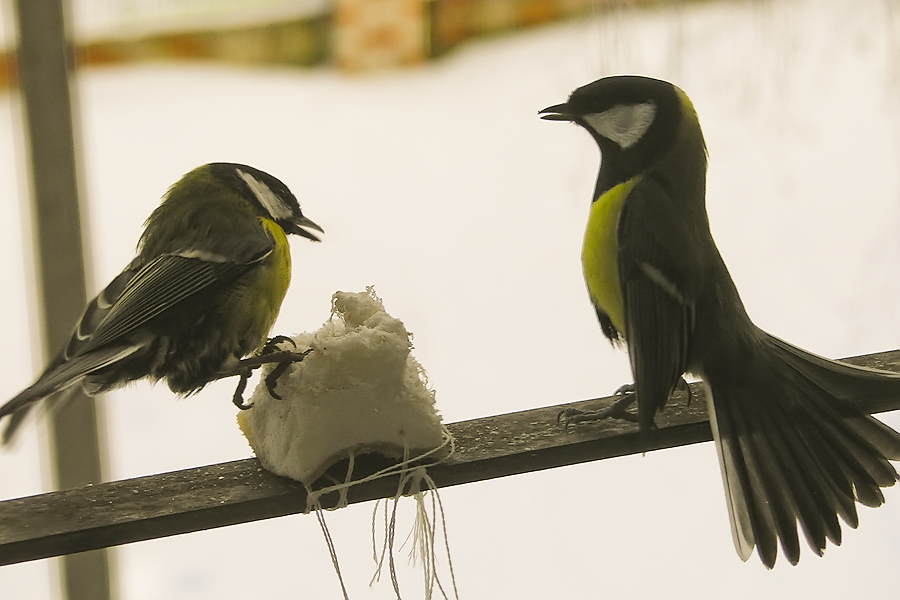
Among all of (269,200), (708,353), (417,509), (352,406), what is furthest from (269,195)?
(708,353)

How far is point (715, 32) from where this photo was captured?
146 cm

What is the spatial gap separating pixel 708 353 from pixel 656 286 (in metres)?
0.11

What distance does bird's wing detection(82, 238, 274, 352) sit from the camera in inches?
33.0

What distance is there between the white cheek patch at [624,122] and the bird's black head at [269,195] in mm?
349

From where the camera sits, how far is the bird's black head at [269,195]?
3.19 ft

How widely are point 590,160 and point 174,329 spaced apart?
893mm

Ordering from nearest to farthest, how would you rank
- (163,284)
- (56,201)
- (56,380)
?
(56,380) → (163,284) → (56,201)

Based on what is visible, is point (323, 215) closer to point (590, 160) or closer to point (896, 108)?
point (590, 160)

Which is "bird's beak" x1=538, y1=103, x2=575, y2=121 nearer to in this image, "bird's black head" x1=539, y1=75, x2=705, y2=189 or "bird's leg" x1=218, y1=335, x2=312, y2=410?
"bird's black head" x1=539, y1=75, x2=705, y2=189

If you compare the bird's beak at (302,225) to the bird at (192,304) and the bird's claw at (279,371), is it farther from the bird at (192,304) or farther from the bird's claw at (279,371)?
the bird's claw at (279,371)

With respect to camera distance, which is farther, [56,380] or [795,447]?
[795,447]

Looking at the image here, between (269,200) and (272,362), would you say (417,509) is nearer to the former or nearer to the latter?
(272,362)

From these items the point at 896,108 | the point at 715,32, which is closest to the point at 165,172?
the point at 715,32

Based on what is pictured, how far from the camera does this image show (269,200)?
98cm
